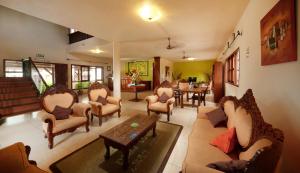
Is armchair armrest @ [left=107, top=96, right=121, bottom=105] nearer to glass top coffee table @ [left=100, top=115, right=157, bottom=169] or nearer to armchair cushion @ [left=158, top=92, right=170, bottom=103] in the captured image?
armchair cushion @ [left=158, top=92, right=170, bottom=103]

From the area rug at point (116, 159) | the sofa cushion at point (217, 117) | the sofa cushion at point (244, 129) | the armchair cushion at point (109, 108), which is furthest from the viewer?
the armchair cushion at point (109, 108)

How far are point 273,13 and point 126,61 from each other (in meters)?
11.2

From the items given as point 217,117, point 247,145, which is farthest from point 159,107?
point 247,145

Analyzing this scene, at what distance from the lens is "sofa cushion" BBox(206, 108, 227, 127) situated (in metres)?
2.31

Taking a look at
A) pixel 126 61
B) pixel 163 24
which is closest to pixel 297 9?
pixel 163 24

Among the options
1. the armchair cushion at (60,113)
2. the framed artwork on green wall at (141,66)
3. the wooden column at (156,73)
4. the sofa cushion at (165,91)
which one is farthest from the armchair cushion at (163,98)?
the framed artwork on green wall at (141,66)

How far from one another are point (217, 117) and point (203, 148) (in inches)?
36.9

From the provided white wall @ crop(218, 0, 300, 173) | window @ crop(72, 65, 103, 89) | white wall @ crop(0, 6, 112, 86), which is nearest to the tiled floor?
white wall @ crop(218, 0, 300, 173)

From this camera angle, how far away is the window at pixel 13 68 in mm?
6093

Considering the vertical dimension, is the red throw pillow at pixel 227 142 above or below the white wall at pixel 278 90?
below

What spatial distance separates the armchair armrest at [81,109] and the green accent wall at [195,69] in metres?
10.5

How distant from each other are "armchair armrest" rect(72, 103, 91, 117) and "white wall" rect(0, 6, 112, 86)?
5560 millimetres

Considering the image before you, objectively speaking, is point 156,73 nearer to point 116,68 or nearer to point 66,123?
point 116,68

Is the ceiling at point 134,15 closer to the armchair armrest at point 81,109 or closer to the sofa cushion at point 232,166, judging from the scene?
the armchair armrest at point 81,109
